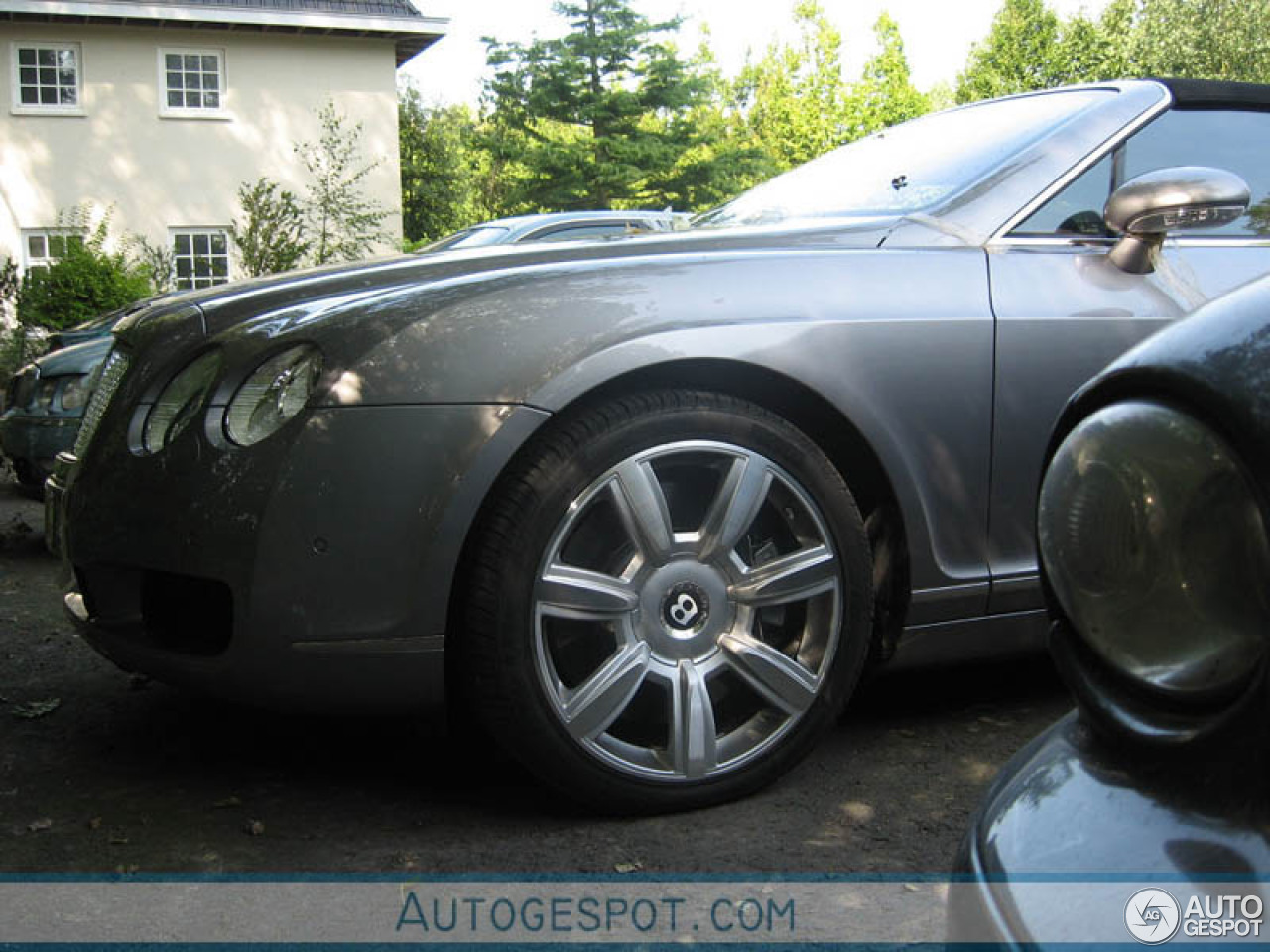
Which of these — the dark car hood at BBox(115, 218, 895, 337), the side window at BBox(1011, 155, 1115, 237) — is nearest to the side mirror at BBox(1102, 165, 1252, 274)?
the side window at BBox(1011, 155, 1115, 237)

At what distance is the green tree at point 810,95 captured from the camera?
42156 mm

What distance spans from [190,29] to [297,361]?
2008cm

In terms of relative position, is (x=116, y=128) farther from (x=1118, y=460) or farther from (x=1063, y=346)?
(x=1118, y=460)

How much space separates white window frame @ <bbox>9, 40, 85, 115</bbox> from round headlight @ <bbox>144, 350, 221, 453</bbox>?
1930 cm

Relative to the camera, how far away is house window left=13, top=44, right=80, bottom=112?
19.8 meters

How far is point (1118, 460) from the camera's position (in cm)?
108

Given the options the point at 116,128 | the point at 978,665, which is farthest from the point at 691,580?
the point at 116,128

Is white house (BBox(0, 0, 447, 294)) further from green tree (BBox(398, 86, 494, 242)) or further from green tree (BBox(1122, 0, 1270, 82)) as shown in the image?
green tree (BBox(1122, 0, 1270, 82))

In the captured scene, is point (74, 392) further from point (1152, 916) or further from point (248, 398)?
point (1152, 916)

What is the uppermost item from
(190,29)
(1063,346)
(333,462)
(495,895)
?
(190,29)

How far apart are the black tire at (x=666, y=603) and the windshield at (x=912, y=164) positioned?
0.90m

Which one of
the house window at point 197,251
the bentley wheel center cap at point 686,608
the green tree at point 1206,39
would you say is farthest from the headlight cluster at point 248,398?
the green tree at point 1206,39

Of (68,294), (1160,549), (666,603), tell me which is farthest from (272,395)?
(68,294)

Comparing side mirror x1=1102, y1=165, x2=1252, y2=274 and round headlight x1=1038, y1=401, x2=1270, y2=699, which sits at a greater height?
side mirror x1=1102, y1=165, x2=1252, y2=274
